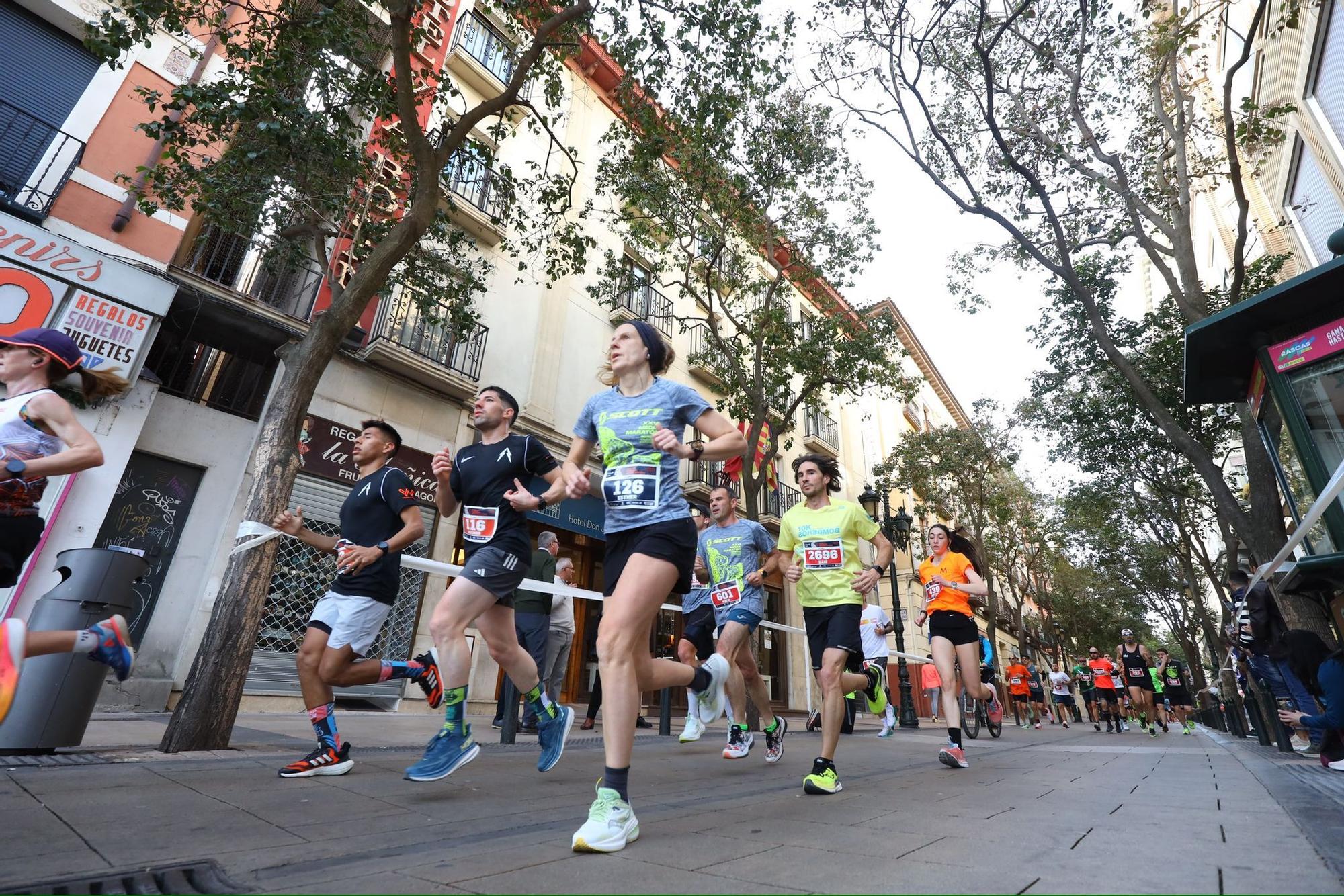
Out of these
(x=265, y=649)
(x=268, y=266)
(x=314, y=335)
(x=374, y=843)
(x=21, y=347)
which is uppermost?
(x=268, y=266)

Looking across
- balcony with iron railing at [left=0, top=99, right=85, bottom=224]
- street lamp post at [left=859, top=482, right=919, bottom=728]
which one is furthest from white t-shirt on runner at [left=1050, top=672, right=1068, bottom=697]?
balcony with iron railing at [left=0, top=99, right=85, bottom=224]

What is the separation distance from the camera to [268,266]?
27.1ft

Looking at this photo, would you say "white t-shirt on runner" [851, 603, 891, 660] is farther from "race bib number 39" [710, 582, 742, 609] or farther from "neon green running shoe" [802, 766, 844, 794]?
"neon green running shoe" [802, 766, 844, 794]

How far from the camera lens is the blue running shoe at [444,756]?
312cm

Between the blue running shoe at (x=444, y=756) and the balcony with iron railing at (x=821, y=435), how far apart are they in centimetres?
1934

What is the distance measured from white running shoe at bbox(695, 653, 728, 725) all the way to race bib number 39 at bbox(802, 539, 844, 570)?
0.99 m

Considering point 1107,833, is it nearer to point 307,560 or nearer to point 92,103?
point 307,560

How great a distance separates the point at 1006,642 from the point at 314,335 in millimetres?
49638

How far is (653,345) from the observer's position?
3047 mm

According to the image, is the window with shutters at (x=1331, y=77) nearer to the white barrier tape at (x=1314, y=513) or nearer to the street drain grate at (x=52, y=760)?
the white barrier tape at (x=1314, y=513)

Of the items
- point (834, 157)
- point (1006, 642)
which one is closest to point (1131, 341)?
point (834, 157)

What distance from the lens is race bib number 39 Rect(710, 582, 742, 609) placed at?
530 cm

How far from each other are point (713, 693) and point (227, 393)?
9179 millimetres

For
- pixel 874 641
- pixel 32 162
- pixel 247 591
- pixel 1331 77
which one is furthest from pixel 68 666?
pixel 1331 77
